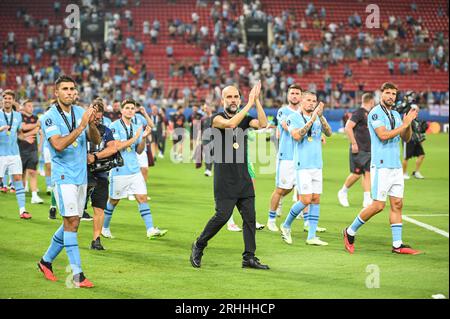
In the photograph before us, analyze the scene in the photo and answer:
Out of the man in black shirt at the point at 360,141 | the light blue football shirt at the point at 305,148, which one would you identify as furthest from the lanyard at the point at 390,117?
the man in black shirt at the point at 360,141

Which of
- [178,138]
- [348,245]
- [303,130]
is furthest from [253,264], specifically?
[178,138]

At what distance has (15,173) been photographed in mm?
13945

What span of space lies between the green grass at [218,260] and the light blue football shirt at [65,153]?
1223 mm

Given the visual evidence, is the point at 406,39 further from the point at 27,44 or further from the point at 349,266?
the point at 349,266

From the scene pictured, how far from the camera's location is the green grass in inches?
324

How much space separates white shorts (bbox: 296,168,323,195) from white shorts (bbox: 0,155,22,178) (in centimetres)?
560

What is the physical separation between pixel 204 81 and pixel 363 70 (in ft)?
33.3

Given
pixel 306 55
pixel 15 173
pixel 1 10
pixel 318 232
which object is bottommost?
pixel 318 232

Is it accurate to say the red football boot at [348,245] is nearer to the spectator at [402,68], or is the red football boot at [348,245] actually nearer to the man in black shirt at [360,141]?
the man in black shirt at [360,141]

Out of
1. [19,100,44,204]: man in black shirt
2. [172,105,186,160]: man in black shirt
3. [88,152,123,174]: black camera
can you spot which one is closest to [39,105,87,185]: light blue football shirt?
[88,152,123,174]: black camera

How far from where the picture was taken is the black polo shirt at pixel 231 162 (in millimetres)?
9234

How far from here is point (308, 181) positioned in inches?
440

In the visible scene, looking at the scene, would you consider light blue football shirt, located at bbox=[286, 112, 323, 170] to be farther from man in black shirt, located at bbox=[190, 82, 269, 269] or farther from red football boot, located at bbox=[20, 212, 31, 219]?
red football boot, located at bbox=[20, 212, 31, 219]

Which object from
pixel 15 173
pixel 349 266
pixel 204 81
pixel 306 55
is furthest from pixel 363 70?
pixel 349 266
